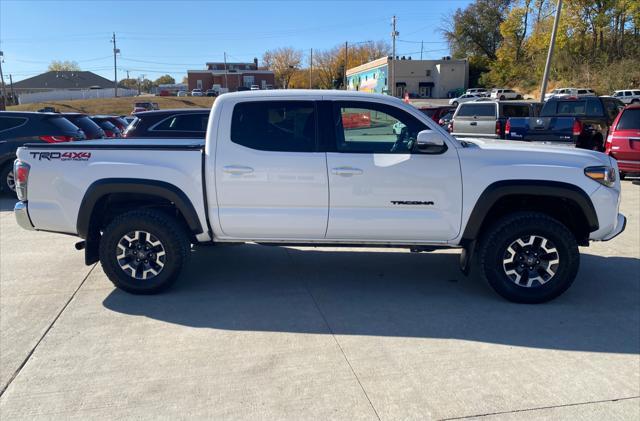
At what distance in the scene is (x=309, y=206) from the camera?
4.54m

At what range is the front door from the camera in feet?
14.6

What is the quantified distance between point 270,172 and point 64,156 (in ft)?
6.56

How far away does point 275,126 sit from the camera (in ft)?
15.1

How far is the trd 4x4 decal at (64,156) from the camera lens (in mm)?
4605

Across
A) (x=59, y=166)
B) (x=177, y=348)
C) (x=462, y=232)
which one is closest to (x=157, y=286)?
(x=177, y=348)

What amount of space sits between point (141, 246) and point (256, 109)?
5.74ft

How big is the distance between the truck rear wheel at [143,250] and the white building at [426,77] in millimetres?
69006

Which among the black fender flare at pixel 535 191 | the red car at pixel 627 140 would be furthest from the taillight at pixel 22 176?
the red car at pixel 627 140

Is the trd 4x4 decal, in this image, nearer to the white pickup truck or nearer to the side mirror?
the white pickup truck

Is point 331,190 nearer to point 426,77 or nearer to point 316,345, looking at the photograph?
point 316,345

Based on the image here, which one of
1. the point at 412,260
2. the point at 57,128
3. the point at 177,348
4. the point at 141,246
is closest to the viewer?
the point at 177,348

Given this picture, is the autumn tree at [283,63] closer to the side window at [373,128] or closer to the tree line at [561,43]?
the tree line at [561,43]

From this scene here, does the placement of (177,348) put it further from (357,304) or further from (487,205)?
(487,205)

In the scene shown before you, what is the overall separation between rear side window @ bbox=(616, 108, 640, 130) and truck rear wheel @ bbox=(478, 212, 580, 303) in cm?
780
